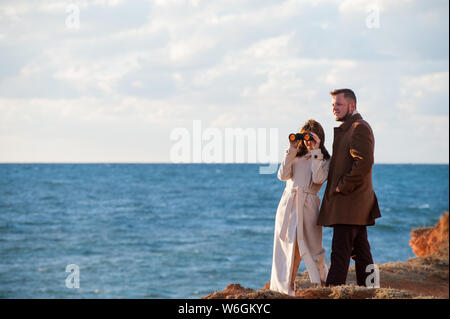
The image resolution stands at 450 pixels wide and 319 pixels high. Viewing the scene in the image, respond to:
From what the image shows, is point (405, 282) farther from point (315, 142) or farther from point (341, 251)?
point (315, 142)

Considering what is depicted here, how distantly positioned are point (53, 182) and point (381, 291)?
6934 cm

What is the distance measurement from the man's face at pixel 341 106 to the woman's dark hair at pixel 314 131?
24 cm

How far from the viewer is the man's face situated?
5887 mm

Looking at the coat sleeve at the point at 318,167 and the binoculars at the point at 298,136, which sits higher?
the binoculars at the point at 298,136

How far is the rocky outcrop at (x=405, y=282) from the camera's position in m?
5.68

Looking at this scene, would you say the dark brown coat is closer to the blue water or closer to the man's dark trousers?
the man's dark trousers

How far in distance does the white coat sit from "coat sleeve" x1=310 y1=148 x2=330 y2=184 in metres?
0.06

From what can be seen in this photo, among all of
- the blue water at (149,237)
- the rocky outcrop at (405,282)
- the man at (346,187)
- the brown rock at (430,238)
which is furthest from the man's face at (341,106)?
the blue water at (149,237)

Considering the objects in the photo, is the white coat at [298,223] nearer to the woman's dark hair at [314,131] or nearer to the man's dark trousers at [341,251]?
the woman's dark hair at [314,131]

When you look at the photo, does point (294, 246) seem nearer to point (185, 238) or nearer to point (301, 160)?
point (301, 160)

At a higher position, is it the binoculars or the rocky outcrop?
the binoculars

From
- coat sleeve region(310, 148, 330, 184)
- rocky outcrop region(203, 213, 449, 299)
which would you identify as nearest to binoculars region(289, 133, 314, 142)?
coat sleeve region(310, 148, 330, 184)
